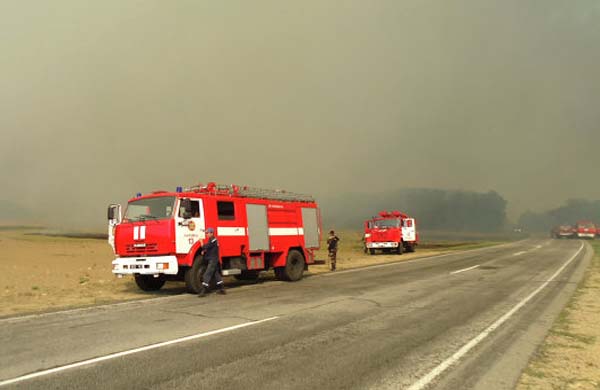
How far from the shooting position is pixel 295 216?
16938 millimetres

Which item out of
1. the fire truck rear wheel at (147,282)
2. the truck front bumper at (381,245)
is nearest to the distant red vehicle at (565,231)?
the truck front bumper at (381,245)

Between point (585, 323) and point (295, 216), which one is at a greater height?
point (295, 216)

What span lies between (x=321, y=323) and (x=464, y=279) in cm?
977

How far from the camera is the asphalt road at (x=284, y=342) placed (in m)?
4.92

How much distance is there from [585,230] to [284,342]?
8797 centimetres

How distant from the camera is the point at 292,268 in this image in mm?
16203

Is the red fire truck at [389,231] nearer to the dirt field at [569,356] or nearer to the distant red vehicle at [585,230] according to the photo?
the dirt field at [569,356]

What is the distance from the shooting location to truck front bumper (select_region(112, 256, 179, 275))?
11711mm

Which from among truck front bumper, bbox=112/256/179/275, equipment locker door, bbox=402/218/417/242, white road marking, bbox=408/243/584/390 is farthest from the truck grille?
equipment locker door, bbox=402/218/417/242

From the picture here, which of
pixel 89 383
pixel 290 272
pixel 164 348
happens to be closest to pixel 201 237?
pixel 290 272

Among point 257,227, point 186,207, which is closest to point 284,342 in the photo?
point 186,207

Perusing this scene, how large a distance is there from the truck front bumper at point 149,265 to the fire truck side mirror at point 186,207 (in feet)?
4.19

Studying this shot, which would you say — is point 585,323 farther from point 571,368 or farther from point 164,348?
point 164,348

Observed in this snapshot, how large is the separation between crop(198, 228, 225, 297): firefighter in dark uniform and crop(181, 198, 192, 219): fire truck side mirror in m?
0.73
